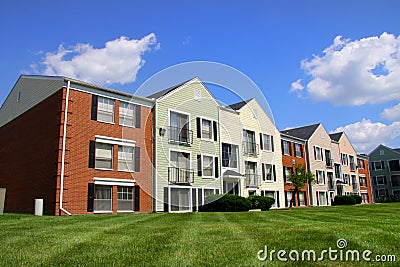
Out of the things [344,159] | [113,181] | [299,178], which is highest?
[344,159]

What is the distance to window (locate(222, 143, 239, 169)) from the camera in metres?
27.3

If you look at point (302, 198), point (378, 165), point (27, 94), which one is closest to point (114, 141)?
point (27, 94)

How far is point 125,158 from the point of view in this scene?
21.1 meters

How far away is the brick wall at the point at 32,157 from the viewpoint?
18719mm

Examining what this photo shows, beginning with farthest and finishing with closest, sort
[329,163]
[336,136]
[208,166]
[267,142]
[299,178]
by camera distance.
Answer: [336,136]
[329,163]
[267,142]
[299,178]
[208,166]

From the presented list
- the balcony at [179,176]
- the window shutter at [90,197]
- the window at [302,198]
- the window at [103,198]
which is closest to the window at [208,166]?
the balcony at [179,176]

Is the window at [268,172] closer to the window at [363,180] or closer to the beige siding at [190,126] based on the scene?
the beige siding at [190,126]

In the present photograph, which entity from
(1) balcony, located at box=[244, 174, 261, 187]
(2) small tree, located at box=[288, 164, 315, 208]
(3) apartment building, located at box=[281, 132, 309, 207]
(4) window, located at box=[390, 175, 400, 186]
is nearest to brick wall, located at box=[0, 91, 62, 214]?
(1) balcony, located at box=[244, 174, 261, 187]

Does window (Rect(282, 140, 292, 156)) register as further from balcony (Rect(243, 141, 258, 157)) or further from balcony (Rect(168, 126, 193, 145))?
balcony (Rect(168, 126, 193, 145))

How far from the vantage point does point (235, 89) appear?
9820 millimetres

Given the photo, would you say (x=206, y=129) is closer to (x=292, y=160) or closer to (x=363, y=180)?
(x=292, y=160)

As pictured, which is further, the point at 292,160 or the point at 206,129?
the point at 292,160

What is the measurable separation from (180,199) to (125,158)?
495 cm

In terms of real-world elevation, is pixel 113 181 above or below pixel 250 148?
below
